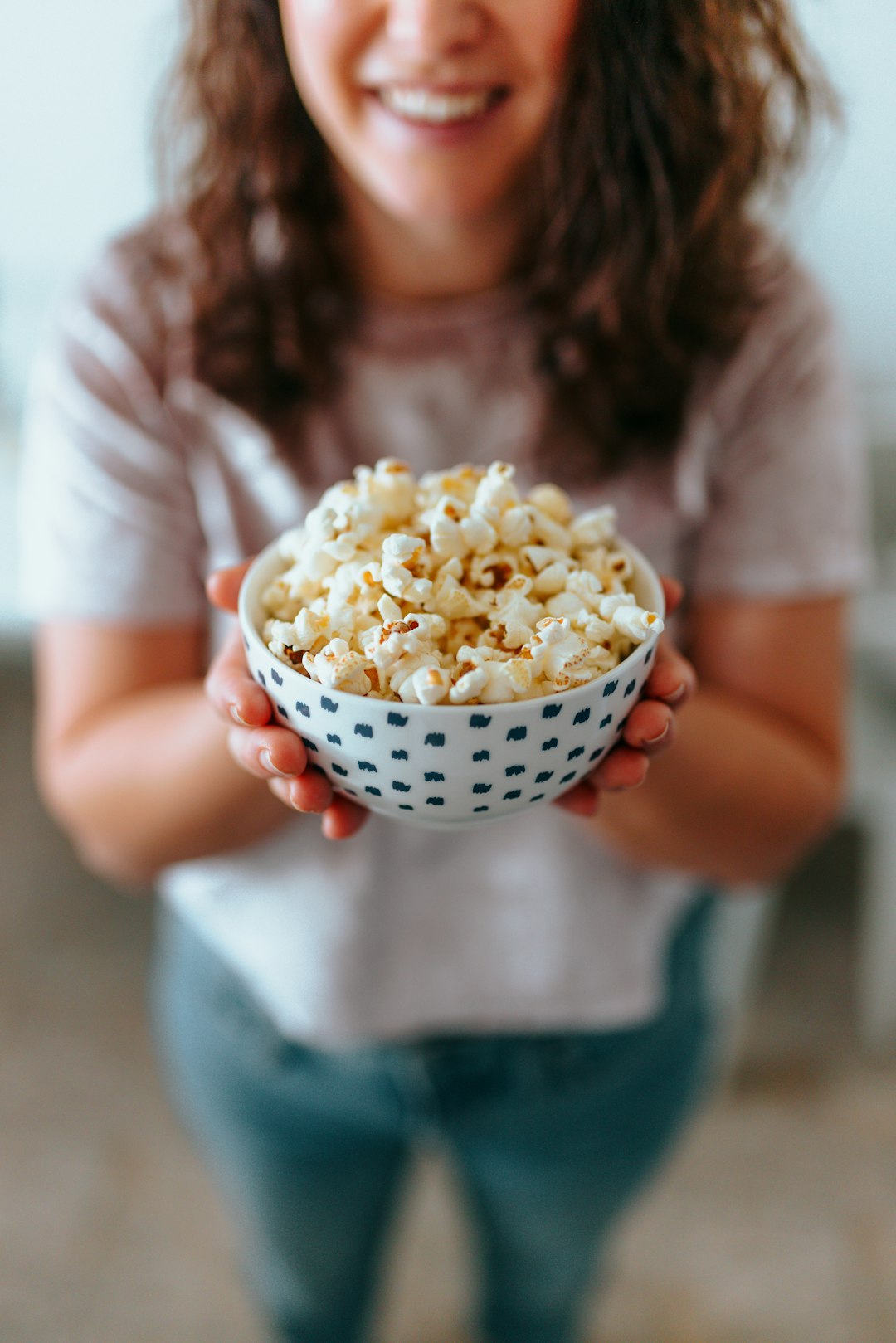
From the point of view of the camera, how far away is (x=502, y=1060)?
0.85m

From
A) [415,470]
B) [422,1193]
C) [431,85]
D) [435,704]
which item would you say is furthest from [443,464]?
[422,1193]

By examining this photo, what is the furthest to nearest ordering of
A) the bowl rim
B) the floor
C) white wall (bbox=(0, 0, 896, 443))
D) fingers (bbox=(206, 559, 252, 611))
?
the floor < white wall (bbox=(0, 0, 896, 443)) < fingers (bbox=(206, 559, 252, 611)) < the bowl rim

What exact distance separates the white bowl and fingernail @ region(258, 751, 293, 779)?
0.05 feet

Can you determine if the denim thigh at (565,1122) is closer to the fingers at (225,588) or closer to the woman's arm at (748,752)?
the woman's arm at (748,752)

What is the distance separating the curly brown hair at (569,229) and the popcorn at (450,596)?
0.23 metres

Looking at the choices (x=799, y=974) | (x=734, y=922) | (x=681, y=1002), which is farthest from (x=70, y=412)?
(x=799, y=974)

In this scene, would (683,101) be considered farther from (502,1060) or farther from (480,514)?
(502,1060)

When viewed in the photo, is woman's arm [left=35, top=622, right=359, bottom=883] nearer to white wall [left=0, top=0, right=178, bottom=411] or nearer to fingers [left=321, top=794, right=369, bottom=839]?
fingers [left=321, top=794, right=369, bottom=839]

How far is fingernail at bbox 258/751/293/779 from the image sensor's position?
0.47 meters

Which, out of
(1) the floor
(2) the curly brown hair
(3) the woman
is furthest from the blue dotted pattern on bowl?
(1) the floor

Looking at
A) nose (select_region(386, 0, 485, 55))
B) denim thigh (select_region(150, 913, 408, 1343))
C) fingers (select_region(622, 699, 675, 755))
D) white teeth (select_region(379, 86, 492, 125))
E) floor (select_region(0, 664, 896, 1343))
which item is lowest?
floor (select_region(0, 664, 896, 1343))

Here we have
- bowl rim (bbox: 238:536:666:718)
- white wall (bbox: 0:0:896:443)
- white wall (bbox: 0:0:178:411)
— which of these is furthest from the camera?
white wall (bbox: 0:0:178:411)

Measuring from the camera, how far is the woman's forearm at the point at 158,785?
2.21ft

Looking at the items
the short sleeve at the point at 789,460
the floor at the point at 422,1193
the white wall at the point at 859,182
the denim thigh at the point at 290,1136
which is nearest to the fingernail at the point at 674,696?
the short sleeve at the point at 789,460
